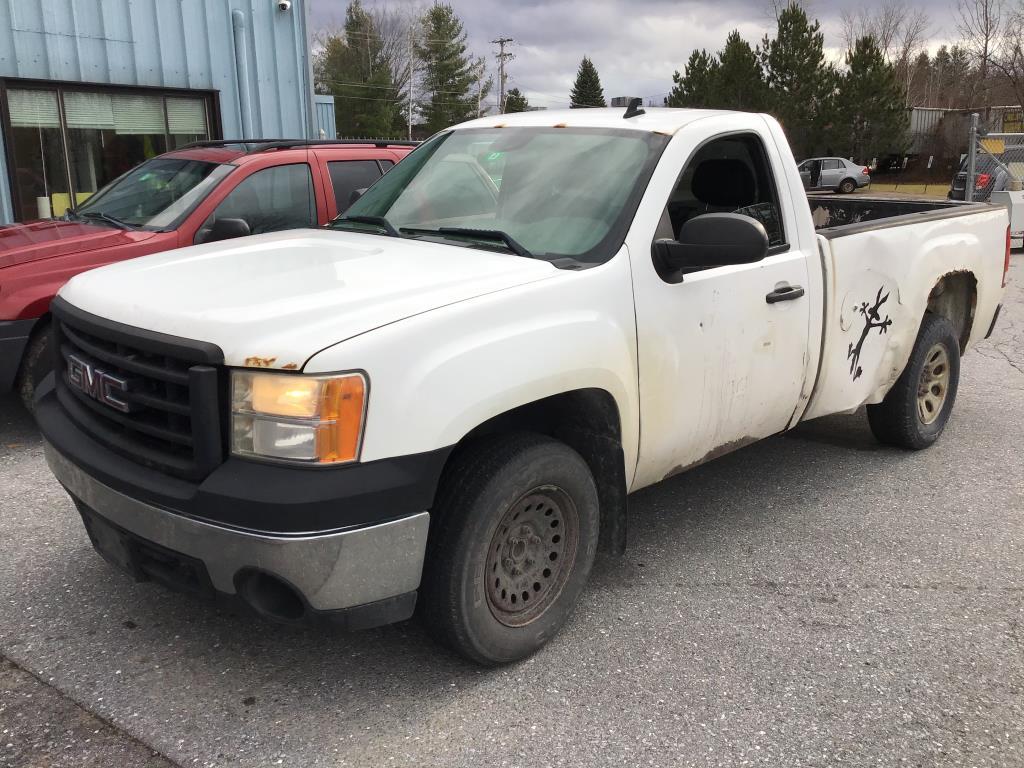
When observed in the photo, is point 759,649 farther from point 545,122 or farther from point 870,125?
point 870,125

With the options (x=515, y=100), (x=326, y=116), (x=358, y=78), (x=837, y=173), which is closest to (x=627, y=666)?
(x=326, y=116)

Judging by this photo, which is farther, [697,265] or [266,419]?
[697,265]

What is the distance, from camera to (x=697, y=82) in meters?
56.8

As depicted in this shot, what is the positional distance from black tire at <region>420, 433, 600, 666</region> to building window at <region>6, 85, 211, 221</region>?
→ 9530 mm

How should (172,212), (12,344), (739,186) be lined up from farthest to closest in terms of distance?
(172,212) < (12,344) < (739,186)

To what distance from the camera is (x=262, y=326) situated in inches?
102

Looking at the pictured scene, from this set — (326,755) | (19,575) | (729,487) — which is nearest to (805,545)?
(729,487)

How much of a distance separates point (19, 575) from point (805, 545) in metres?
3.37

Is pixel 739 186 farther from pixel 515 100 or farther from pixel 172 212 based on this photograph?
pixel 515 100

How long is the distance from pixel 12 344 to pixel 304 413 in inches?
143

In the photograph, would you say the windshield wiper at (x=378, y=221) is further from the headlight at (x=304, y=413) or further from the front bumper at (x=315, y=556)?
the front bumper at (x=315, y=556)

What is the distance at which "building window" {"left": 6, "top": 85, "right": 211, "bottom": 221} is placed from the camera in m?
11.2

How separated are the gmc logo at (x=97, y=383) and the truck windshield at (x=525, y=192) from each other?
1.35 m

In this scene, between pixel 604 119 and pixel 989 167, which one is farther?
pixel 989 167
